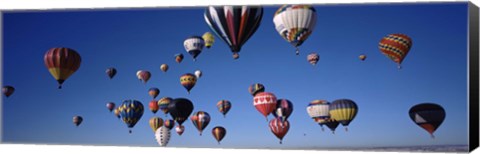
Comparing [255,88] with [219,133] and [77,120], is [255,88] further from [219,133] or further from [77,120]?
[77,120]

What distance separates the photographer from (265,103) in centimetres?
1675

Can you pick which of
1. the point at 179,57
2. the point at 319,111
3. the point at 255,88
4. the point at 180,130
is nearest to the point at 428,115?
the point at 319,111

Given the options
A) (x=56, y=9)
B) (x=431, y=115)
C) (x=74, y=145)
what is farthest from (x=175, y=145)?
(x=431, y=115)

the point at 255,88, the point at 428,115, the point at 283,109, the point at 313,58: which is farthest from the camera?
the point at 283,109

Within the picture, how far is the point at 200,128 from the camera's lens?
16.5 meters

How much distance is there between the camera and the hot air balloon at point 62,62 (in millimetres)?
15898

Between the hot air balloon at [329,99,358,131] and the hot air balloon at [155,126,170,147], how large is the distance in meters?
2.69

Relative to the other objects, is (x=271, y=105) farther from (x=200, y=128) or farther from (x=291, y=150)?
(x=291, y=150)

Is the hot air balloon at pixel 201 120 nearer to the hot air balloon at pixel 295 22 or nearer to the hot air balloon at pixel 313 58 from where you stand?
the hot air balloon at pixel 295 22

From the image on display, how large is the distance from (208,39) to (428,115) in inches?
144

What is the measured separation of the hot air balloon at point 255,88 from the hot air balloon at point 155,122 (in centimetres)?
206

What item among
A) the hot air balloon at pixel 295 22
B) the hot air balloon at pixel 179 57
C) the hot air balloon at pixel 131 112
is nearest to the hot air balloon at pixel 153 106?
the hot air balloon at pixel 131 112

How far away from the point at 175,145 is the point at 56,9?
2.62m

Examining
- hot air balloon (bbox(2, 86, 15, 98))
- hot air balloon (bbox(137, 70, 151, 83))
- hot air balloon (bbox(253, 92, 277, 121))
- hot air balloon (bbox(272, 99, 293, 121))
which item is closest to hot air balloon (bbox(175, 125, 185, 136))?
hot air balloon (bbox(137, 70, 151, 83))
